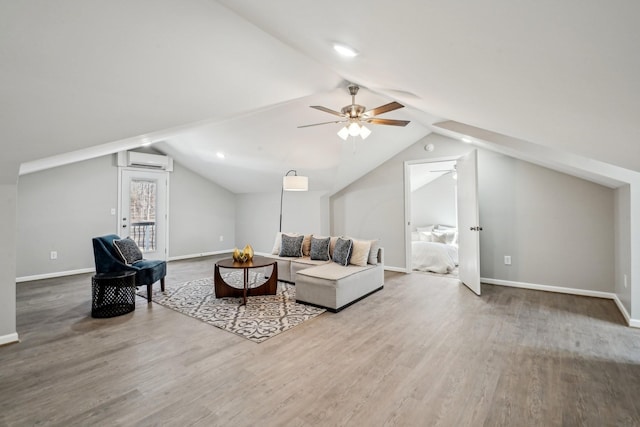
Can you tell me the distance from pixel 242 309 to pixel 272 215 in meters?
4.09

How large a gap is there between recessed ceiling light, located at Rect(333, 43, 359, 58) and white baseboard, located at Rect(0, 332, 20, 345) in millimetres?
3993

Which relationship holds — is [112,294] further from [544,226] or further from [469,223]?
[544,226]

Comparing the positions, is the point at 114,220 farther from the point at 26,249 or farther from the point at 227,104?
the point at 227,104

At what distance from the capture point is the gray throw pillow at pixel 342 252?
14.4ft

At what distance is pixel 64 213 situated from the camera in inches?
221

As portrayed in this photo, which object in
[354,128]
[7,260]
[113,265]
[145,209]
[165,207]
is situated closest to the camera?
[7,260]

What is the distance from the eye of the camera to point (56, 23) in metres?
1.55

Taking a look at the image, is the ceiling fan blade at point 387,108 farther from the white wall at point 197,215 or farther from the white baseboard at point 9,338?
the white wall at point 197,215

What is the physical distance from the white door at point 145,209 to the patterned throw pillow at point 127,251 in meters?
2.49

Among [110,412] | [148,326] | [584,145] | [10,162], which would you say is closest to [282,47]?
[584,145]

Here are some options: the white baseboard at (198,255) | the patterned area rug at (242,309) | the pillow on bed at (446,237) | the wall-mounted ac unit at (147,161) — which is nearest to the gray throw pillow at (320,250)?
the patterned area rug at (242,309)

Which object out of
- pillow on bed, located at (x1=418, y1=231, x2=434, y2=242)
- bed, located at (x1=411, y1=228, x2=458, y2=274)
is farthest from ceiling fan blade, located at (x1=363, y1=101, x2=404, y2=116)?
pillow on bed, located at (x1=418, y1=231, x2=434, y2=242)

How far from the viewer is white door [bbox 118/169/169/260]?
21.2 feet

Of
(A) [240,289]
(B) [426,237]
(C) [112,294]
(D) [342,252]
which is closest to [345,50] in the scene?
(D) [342,252]
